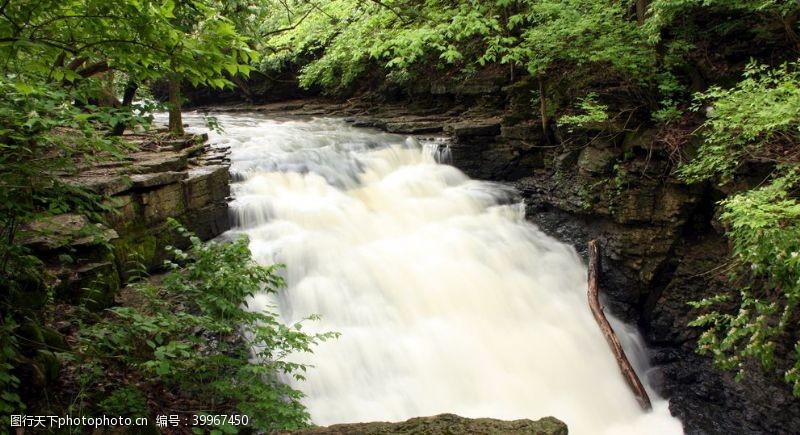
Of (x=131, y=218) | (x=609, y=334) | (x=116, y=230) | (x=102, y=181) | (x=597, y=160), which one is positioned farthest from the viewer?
(x=597, y=160)

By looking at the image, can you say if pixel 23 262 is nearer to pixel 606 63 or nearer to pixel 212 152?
pixel 212 152

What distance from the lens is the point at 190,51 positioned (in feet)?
9.30

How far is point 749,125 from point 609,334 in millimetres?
3211

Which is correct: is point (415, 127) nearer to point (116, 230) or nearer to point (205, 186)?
point (205, 186)

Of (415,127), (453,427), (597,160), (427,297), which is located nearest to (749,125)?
(597,160)

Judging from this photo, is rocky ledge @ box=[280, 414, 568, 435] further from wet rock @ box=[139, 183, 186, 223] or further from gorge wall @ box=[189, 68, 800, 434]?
gorge wall @ box=[189, 68, 800, 434]

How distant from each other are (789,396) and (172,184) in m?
7.71

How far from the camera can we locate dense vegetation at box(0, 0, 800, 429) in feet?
9.43

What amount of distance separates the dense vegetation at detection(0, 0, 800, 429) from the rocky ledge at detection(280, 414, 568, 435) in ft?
3.66

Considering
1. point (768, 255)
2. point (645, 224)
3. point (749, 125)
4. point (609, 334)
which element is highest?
point (749, 125)

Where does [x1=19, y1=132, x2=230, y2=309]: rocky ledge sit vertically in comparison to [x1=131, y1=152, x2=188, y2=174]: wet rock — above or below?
below

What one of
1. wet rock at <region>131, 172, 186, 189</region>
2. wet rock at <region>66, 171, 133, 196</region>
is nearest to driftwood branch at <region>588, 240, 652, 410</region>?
wet rock at <region>131, 172, 186, 189</region>

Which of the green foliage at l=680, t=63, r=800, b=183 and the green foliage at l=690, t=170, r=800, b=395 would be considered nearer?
the green foliage at l=690, t=170, r=800, b=395

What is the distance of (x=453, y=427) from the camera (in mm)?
2404
